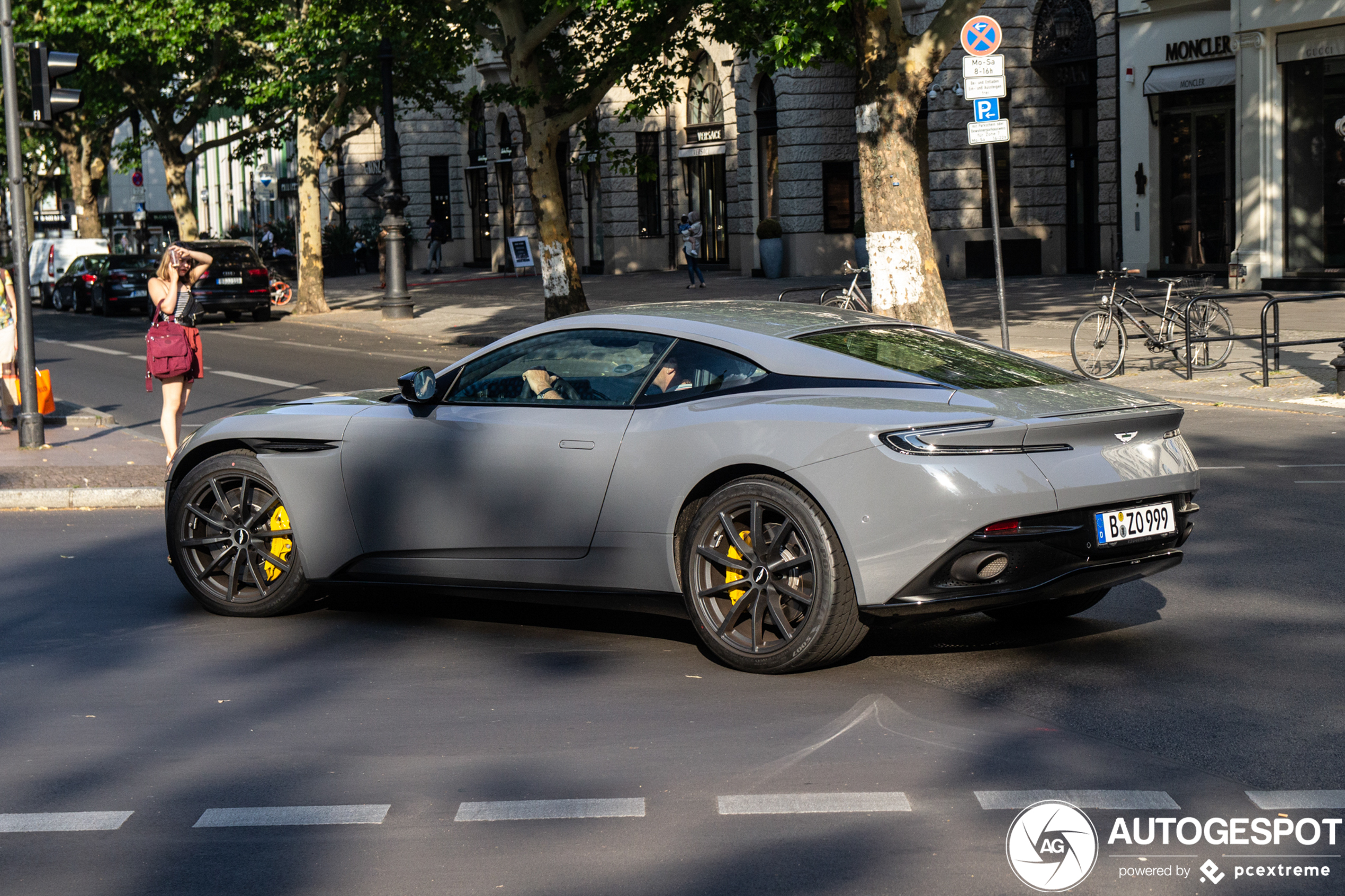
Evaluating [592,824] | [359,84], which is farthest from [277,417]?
[359,84]

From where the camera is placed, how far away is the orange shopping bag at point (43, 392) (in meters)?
14.2

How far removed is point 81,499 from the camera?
1076 cm

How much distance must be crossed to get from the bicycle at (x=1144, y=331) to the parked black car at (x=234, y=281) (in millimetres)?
20018

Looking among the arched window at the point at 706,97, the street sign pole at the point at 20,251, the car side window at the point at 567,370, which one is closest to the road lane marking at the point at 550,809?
the car side window at the point at 567,370

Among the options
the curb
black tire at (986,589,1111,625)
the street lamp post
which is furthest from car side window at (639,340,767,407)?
the street lamp post

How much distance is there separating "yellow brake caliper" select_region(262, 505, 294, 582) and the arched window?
112ft

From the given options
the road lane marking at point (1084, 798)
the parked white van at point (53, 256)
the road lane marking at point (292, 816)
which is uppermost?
the parked white van at point (53, 256)

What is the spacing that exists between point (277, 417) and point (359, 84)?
2695cm

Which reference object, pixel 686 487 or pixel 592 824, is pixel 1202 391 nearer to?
pixel 686 487

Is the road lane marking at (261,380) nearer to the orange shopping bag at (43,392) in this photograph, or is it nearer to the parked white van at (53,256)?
the orange shopping bag at (43,392)

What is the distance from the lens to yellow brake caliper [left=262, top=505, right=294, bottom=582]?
7.18 meters

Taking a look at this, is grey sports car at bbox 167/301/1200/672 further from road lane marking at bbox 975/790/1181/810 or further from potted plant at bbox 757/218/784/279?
potted plant at bbox 757/218/784/279

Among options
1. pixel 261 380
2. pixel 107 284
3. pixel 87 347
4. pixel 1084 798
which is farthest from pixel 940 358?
pixel 107 284

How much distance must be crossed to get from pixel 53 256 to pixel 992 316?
2947cm
